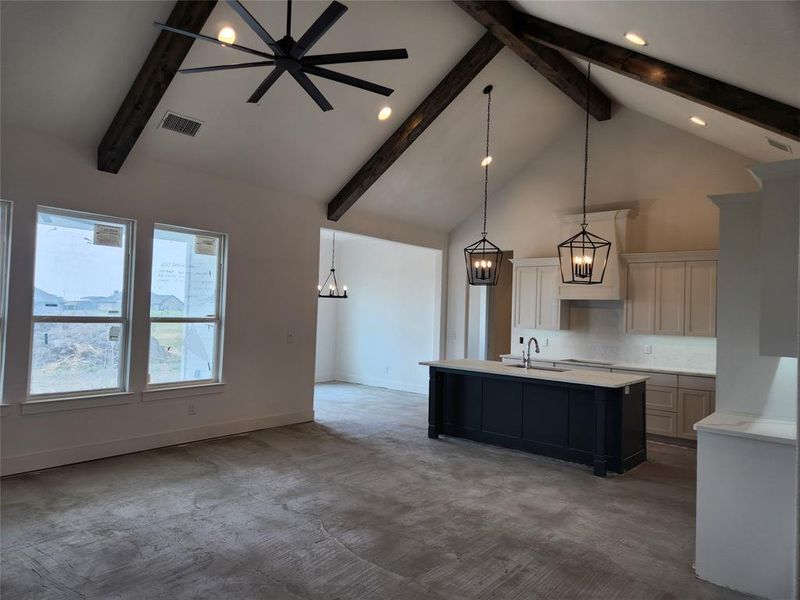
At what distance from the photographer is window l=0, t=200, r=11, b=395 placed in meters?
4.41

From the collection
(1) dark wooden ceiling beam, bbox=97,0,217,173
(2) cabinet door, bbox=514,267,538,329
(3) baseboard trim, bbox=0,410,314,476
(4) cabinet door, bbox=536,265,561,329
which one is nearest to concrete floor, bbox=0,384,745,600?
(3) baseboard trim, bbox=0,410,314,476

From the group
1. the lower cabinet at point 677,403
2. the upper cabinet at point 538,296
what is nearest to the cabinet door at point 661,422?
the lower cabinet at point 677,403

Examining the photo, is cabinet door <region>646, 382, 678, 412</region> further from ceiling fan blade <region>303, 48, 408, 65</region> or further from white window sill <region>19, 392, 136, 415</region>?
white window sill <region>19, 392, 136, 415</region>

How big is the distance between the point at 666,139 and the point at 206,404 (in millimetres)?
6599

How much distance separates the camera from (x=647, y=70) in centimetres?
448

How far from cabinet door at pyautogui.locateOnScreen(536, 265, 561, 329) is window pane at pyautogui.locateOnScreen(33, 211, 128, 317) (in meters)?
5.31

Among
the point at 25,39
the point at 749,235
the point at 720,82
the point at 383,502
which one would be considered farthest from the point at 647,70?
the point at 25,39

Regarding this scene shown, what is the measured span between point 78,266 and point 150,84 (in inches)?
72.1

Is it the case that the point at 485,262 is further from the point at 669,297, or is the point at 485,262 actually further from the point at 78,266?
the point at 78,266

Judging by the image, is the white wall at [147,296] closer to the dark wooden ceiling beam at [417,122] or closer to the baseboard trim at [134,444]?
the baseboard trim at [134,444]

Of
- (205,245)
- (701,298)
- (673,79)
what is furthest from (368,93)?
(701,298)

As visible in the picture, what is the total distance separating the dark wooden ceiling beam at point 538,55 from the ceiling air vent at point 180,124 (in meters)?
2.74

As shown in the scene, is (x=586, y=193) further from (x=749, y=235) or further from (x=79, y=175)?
(x=79, y=175)

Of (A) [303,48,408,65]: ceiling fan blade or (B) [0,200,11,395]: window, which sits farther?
(B) [0,200,11,395]: window
